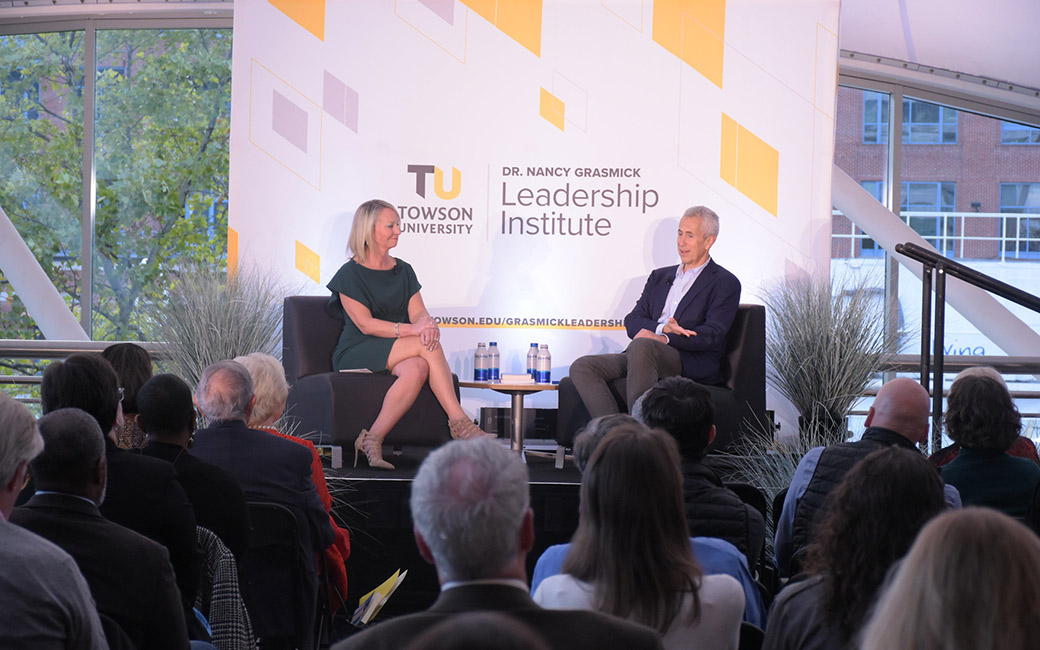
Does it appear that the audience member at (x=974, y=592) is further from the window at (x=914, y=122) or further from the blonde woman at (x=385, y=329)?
the window at (x=914, y=122)

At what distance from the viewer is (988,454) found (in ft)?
10.2

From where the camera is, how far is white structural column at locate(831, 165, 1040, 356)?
300 inches

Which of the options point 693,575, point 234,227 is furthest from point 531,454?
point 693,575

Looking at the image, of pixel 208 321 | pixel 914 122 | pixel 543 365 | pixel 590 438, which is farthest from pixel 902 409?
pixel 914 122

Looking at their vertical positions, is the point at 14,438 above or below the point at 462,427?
above

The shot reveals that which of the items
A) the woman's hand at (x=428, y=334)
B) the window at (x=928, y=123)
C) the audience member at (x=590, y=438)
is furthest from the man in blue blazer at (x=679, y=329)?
the window at (x=928, y=123)

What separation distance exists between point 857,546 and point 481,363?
4276 millimetres

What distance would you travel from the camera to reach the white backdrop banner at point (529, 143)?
20.8 ft

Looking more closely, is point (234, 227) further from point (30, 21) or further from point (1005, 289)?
point (1005, 289)

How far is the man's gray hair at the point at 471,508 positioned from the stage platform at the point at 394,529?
9.67ft

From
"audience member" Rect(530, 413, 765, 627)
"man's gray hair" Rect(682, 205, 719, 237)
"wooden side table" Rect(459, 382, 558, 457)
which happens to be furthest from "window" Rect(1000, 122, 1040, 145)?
"audience member" Rect(530, 413, 765, 627)

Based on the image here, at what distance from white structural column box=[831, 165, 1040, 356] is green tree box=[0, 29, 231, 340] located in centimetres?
475

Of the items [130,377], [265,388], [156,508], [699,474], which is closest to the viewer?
[156,508]

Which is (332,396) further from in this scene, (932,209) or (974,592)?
(932,209)
